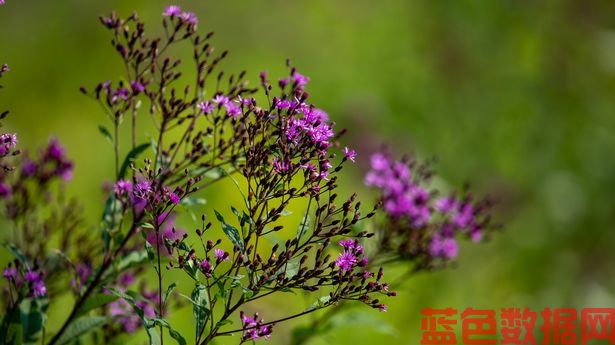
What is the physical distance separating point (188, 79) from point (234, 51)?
1.01 m

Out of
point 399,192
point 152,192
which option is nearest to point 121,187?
point 152,192


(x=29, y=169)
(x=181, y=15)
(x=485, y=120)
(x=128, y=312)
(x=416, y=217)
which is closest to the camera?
(x=181, y=15)

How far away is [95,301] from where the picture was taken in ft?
6.28

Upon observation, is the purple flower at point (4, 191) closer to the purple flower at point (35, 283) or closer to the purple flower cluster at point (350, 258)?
the purple flower at point (35, 283)

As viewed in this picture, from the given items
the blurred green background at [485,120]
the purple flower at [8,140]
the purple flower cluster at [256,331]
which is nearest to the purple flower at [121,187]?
the purple flower at [8,140]

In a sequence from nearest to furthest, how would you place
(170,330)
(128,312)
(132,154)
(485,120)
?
(170,330), (132,154), (128,312), (485,120)

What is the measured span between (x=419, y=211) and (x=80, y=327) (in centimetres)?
127

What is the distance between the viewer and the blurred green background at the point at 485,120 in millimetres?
5352

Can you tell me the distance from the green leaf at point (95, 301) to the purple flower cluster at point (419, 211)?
1074 millimetres

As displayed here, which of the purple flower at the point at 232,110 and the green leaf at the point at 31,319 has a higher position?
the purple flower at the point at 232,110

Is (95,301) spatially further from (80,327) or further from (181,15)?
(181,15)

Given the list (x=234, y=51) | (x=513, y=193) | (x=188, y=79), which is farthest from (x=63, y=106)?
(x=513, y=193)

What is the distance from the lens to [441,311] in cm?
502

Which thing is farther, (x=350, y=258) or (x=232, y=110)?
(x=232, y=110)
